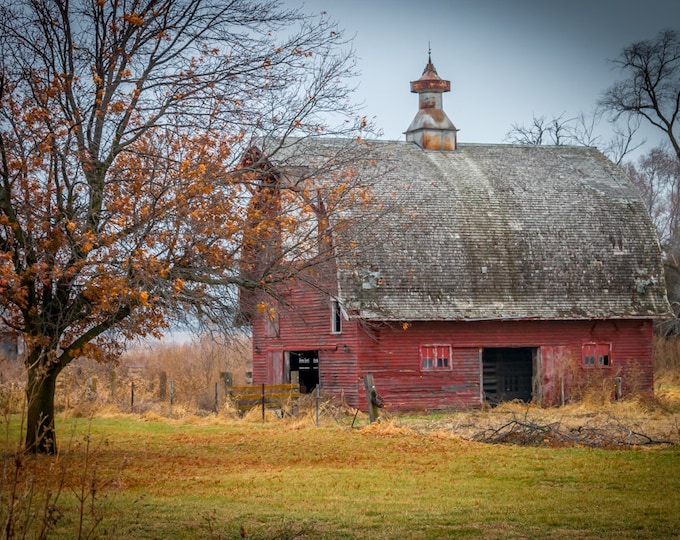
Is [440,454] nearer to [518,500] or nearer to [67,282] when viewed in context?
[518,500]

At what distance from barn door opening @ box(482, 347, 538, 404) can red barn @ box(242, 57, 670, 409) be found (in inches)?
1.9

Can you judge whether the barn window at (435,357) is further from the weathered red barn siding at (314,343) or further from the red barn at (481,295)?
the weathered red barn siding at (314,343)

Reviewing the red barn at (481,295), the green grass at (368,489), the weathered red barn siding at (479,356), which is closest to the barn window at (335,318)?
the red barn at (481,295)

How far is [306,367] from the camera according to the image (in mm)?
35469

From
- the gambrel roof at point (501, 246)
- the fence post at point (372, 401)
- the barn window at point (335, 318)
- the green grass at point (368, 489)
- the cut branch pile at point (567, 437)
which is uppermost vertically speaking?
the gambrel roof at point (501, 246)

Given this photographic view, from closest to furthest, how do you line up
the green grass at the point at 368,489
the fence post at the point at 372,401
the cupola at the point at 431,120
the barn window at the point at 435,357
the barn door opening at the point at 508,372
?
the green grass at the point at 368,489 → the fence post at the point at 372,401 → the barn window at the point at 435,357 → the barn door opening at the point at 508,372 → the cupola at the point at 431,120

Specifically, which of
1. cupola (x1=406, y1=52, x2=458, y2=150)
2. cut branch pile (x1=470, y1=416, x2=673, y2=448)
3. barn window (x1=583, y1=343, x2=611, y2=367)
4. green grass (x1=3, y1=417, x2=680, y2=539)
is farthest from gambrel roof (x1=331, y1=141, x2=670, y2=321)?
cut branch pile (x1=470, y1=416, x2=673, y2=448)

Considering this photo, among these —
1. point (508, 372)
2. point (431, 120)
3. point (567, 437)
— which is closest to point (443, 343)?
point (508, 372)

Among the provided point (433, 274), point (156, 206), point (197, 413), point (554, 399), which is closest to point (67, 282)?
point (156, 206)

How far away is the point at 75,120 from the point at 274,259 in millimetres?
4174

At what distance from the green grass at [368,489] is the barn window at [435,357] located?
29.4 feet

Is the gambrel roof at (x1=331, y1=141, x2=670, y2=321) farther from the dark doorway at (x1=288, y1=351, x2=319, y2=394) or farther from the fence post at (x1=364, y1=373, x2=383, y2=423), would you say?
the dark doorway at (x1=288, y1=351, x2=319, y2=394)

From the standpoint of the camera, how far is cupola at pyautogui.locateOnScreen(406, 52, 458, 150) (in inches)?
1438

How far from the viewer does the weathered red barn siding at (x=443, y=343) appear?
3030 cm
